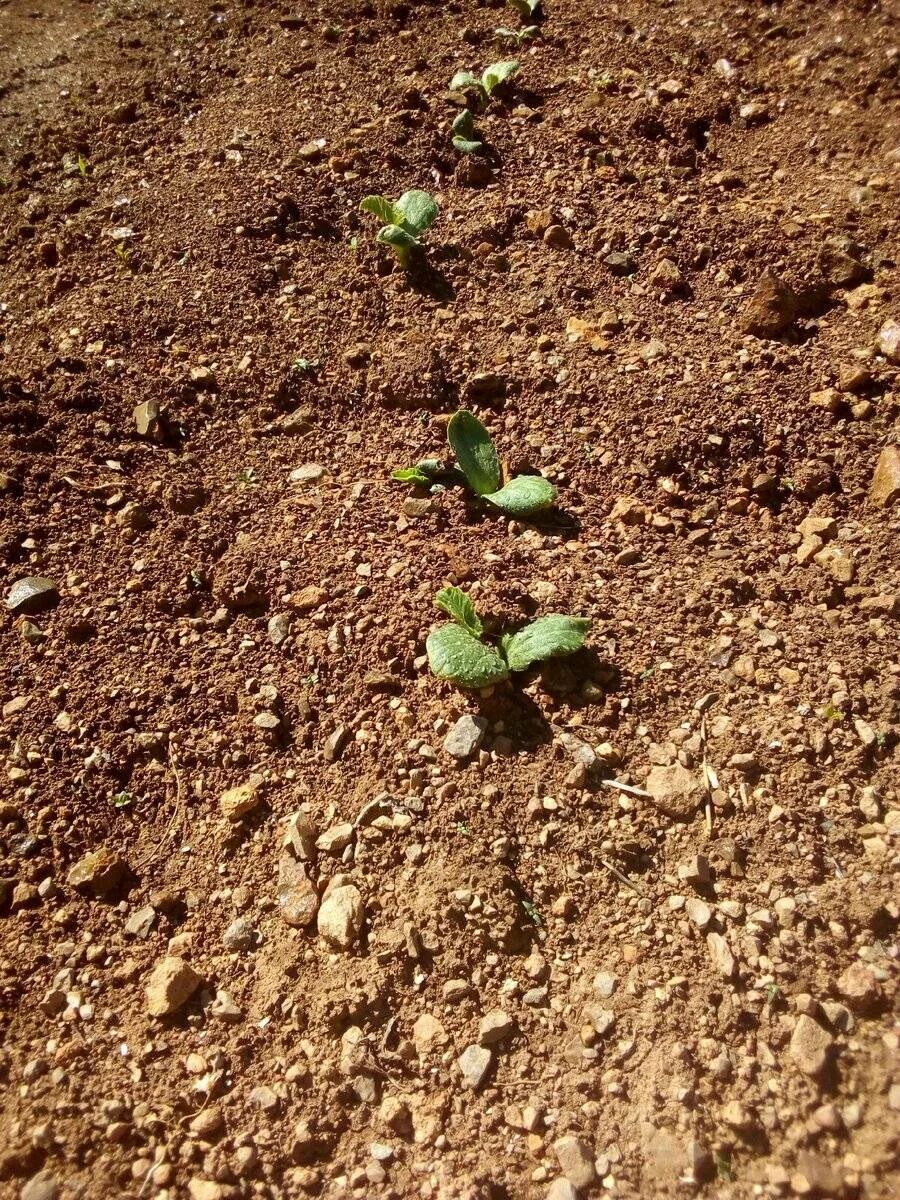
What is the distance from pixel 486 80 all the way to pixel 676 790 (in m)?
2.47

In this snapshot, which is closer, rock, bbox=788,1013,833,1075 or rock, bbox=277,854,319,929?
rock, bbox=788,1013,833,1075

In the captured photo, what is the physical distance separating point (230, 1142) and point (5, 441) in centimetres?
177

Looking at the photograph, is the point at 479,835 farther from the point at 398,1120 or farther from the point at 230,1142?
the point at 230,1142

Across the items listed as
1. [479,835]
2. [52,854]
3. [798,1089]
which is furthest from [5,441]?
[798,1089]

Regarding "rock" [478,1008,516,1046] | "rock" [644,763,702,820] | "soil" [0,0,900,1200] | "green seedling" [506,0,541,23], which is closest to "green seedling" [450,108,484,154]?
"soil" [0,0,900,1200]

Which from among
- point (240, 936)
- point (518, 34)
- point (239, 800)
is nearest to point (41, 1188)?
point (240, 936)

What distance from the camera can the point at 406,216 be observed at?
2576 mm

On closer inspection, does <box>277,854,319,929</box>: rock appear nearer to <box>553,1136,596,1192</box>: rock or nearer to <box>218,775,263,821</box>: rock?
<box>218,775,263,821</box>: rock

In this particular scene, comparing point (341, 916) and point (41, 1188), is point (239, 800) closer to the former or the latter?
point (341, 916)

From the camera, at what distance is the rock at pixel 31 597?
2066 mm

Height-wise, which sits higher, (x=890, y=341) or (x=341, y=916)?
(x=890, y=341)

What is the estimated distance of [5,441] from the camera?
2.29m

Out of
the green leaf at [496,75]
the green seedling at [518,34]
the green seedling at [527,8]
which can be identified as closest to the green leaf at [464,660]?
the green leaf at [496,75]

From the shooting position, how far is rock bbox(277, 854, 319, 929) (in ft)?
5.39
